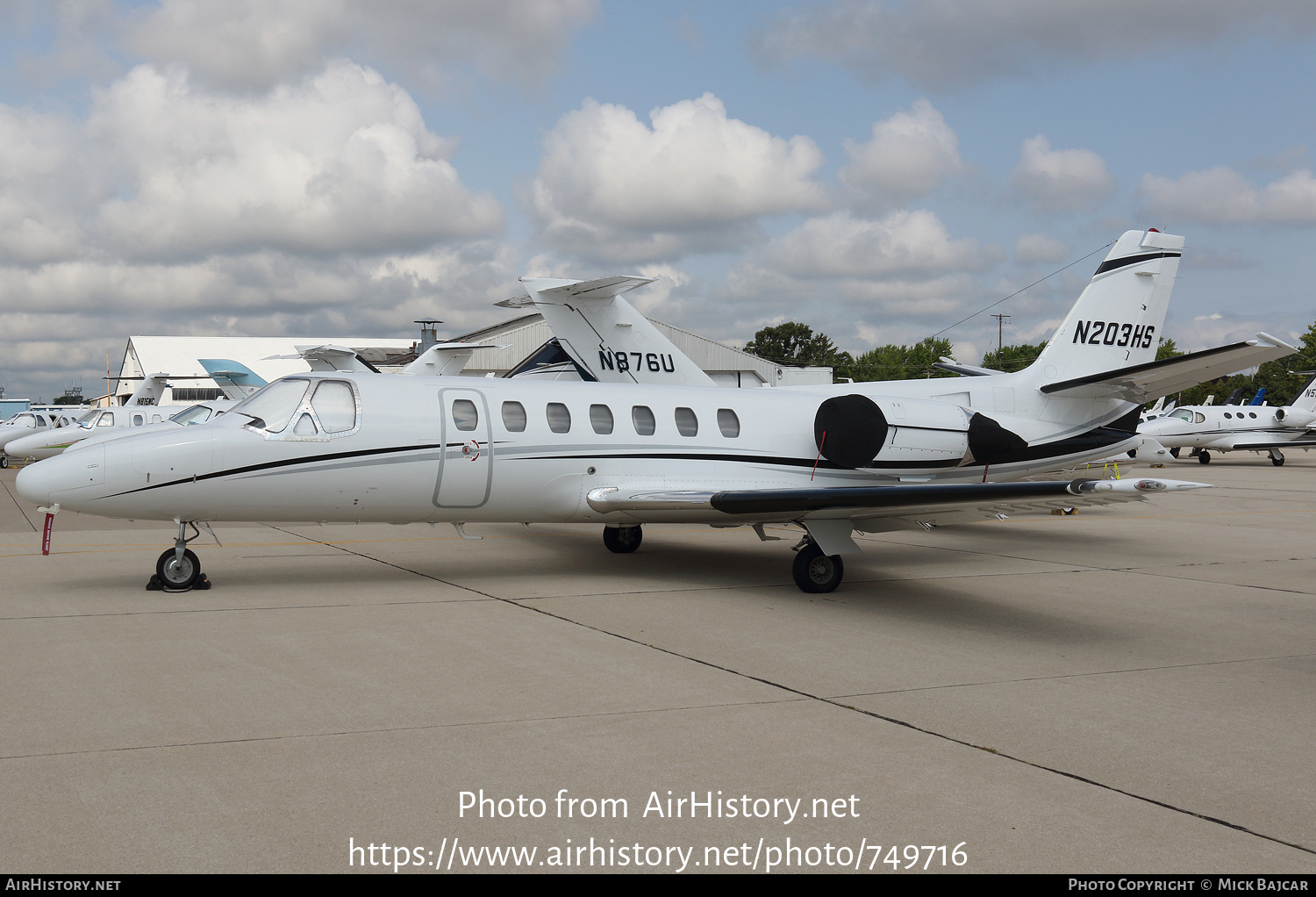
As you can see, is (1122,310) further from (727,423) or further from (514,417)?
(514,417)

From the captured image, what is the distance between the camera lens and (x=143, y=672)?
22.4 ft

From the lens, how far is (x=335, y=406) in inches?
418

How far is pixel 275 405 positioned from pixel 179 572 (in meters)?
1.96

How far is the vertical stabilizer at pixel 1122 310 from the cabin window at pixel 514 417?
898 cm

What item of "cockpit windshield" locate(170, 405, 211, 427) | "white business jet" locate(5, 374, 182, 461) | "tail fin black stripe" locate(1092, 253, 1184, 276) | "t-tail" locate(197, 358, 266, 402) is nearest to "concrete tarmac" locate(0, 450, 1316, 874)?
"tail fin black stripe" locate(1092, 253, 1184, 276)

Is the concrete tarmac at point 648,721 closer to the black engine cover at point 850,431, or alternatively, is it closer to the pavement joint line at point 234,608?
the pavement joint line at point 234,608

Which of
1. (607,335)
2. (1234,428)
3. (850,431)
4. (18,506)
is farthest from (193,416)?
(1234,428)

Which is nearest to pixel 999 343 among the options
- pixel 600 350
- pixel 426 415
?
pixel 600 350

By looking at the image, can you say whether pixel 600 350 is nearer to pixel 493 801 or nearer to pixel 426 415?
pixel 426 415

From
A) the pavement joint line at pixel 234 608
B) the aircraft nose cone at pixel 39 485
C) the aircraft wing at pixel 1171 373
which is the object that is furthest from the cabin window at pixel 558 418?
the aircraft wing at pixel 1171 373

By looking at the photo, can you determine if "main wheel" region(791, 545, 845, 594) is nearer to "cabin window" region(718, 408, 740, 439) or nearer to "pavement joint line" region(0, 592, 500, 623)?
"cabin window" region(718, 408, 740, 439)

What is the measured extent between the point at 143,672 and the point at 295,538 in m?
9.13

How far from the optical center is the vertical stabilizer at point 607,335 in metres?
16.8

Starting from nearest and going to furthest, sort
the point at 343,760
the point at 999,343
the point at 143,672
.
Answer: the point at 343,760
the point at 143,672
the point at 999,343
